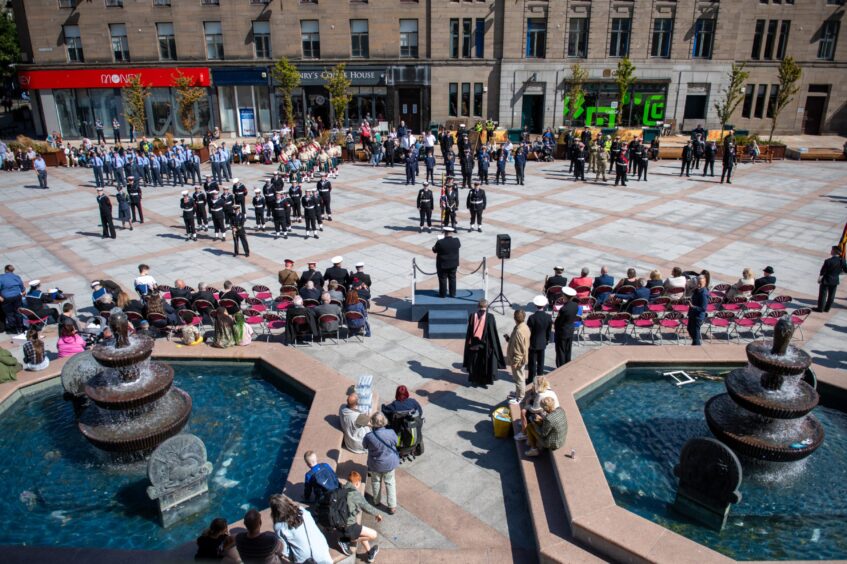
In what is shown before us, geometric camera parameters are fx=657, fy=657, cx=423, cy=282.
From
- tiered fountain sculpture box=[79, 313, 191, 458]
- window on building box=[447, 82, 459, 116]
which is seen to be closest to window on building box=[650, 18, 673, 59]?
window on building box=[447, 82, 459, 116]

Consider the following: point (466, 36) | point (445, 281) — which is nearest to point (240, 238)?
point (445, 281)

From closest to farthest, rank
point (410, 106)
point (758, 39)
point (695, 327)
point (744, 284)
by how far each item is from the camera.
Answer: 1. point (695, 327)
2. point (744, 284)
3. point (758, 39)
4. point (410, 106)

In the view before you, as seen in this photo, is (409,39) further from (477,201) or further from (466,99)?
(477,201)

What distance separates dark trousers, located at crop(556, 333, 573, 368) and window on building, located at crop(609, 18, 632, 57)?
3813cm

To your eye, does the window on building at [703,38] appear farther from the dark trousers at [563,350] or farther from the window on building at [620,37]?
the dark trousers at [563,350]

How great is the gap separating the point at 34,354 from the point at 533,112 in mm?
40647

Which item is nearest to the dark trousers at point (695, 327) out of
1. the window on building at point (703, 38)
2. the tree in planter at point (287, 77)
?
the tree in planter at point (287, 77)

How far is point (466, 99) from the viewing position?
47844 millimetres

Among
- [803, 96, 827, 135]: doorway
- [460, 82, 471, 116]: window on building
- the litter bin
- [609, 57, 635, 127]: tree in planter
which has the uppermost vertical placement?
[609, 57, 635, 127]: tree in planter

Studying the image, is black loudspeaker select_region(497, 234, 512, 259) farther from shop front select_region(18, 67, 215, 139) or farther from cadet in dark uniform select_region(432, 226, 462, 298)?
shop front select_region(18, 67, 215, 139)

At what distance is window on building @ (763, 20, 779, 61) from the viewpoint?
156ft

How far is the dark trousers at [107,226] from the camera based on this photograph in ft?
75.6

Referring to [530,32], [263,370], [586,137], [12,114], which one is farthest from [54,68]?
[263,370]

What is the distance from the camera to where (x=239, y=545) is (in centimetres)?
748
